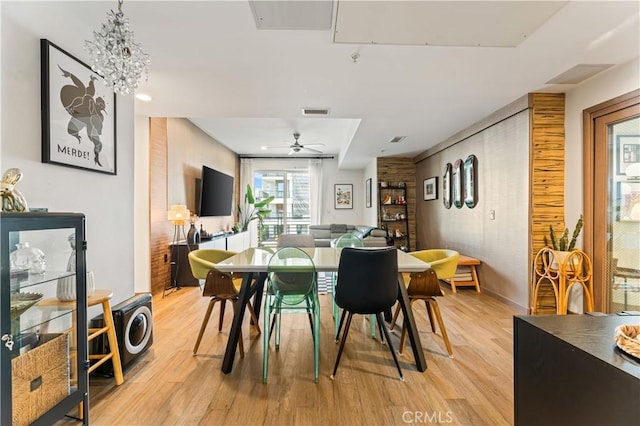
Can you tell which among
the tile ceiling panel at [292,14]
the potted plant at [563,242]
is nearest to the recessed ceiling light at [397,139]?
the potted plant at [563,242]

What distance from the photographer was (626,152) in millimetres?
2676

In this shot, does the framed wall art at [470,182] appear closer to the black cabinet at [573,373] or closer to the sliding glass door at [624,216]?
the sliding glass door at [624,216]

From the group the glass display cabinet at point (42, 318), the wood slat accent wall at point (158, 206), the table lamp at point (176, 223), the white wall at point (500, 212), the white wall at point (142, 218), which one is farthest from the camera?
the table lamp at point (176, 223)

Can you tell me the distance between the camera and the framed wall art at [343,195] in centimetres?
893

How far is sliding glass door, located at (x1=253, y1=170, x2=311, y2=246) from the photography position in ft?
29.4

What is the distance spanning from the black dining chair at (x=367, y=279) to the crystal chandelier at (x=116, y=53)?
5.30 ft

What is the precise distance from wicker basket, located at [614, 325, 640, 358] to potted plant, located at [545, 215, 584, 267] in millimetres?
2528

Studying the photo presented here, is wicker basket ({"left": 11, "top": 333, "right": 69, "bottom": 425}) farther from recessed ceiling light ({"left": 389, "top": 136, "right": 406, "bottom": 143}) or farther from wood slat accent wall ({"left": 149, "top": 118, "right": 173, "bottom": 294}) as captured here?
recessed ceiling light ({"left": 389, "top": 136, "right": 406, "bottom": 143})

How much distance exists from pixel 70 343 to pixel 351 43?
2545mm

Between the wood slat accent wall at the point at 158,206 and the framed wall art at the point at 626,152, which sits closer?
the framed wall art at the point at 626,152

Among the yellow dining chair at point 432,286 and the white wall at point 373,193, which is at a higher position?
the white wall at point 373,193

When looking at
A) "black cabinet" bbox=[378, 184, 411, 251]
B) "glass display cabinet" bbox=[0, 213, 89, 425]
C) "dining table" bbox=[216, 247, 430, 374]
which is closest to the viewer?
"glass display cabinet" bbox=[0, 213, 89, 425]

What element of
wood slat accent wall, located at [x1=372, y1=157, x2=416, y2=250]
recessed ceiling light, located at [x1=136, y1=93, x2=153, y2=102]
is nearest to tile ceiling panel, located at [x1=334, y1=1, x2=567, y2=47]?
recessed ceiling light, located at [x1=136, y1=93, x2=153, y2=102]

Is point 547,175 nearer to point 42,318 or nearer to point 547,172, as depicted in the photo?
point 547,172
